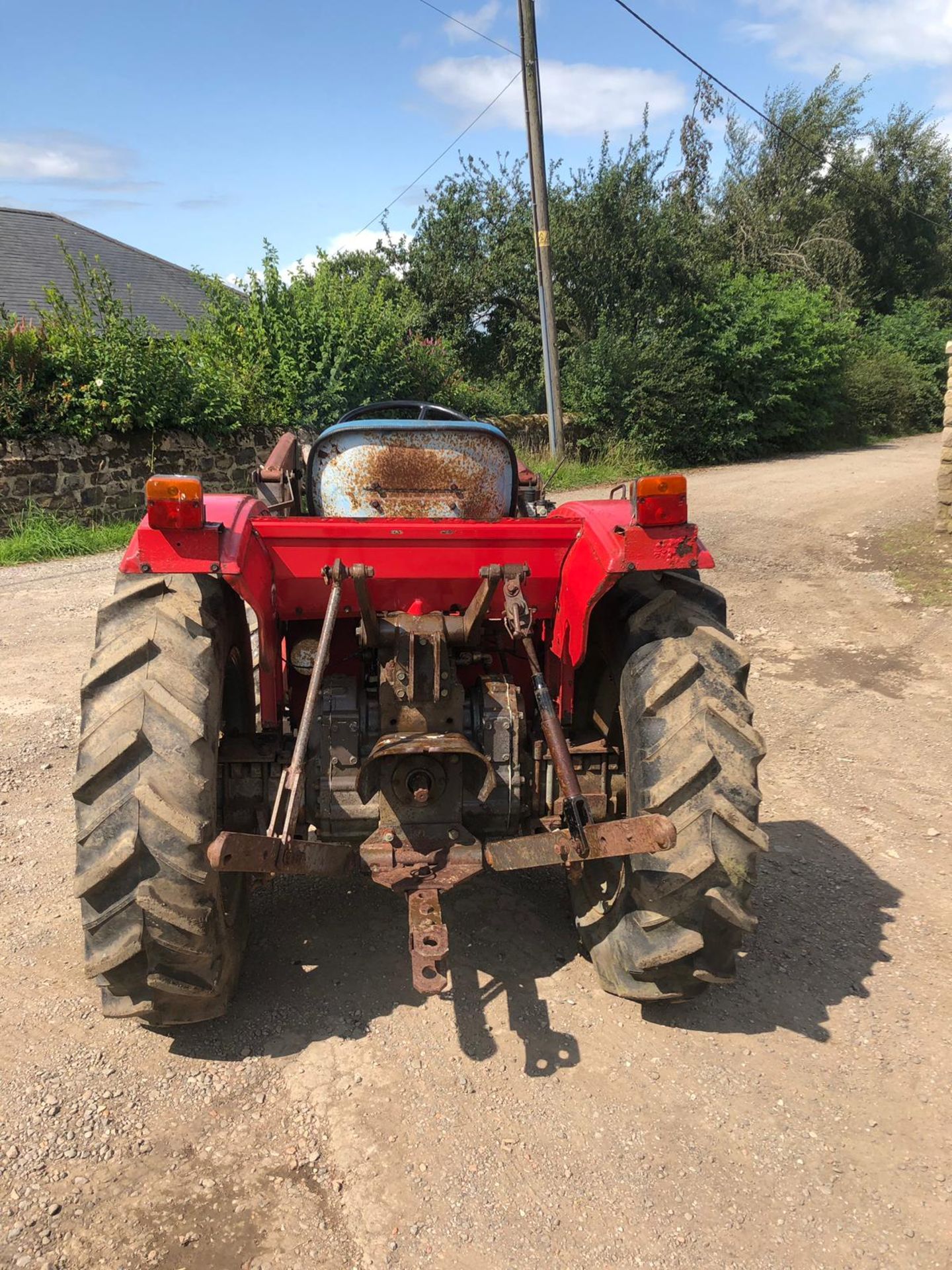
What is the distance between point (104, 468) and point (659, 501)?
32.8ft

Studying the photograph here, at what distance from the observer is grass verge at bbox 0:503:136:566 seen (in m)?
9.76

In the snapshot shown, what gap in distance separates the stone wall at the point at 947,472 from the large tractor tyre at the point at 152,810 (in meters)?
9.27

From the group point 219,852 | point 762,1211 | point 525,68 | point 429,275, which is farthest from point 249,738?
point 429,275

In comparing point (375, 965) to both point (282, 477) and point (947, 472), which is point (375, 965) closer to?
point (282, 477)

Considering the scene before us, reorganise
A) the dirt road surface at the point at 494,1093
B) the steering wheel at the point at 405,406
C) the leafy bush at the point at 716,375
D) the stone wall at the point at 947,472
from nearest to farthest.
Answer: the dirt road surface at the point at 494,1093, the steering wheel at the point at 405,406, the stone wall at the point at 947,472, the leafy bush at the point at 716,375

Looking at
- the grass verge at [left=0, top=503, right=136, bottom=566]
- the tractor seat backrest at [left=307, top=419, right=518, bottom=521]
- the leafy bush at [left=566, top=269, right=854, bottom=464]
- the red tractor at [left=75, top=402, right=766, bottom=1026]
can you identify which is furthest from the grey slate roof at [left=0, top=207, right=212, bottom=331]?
the red tractor at [left=75, top=402, right=766, bottom=1026]

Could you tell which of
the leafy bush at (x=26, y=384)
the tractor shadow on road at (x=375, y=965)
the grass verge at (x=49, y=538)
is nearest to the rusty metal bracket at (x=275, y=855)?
the tractor shadow on road at (x=375, y=965)

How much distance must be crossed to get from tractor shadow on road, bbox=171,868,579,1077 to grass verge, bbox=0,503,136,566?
788 centimetres

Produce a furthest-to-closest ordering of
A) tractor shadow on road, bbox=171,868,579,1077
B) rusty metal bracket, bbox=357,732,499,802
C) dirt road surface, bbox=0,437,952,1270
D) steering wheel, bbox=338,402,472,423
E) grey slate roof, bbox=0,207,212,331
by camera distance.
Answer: grey slate roof, bbox=0,207,212,331 < steering wheel, bbox=338,402,472,423 < tractor shadow on road, bbox=171,868,579,1077 < rusty metal bracket, bbox=357,732,499,802 < dirt road surface, bbox=0,437,952,1270

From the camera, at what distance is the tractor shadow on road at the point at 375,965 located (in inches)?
103

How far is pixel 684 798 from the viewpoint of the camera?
241 centimetres

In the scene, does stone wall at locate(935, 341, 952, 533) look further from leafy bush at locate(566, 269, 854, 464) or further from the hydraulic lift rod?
the hydraulic lift rod

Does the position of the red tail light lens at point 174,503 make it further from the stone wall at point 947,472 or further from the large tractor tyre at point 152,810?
A: the stone wall at point 947,472

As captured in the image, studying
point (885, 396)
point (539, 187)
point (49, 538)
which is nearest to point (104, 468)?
point (49, 538)
